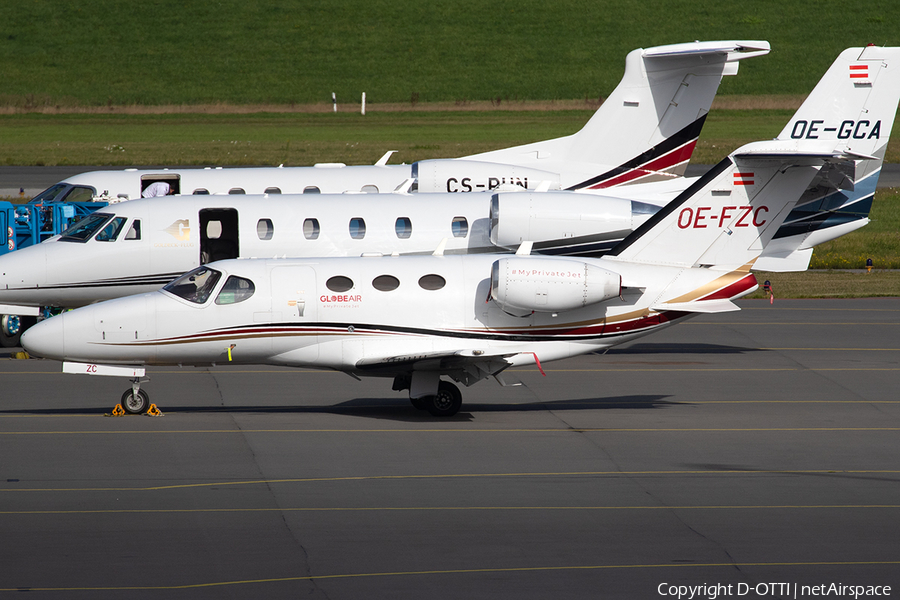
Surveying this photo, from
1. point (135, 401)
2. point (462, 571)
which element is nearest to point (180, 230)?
point (135, 401)

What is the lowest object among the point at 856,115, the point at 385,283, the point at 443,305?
the point at 443,305

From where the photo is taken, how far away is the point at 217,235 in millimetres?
23047

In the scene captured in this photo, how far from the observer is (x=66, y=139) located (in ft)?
228

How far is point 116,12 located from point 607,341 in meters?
101

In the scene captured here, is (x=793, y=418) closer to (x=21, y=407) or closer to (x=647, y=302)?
(x=647, y=302)

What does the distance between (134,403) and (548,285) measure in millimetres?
7070

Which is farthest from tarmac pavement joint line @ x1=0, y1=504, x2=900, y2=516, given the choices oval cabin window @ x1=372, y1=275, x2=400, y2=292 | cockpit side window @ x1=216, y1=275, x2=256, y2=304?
oval cabin window @ x1=372, y1=275, x2=400, y2=292

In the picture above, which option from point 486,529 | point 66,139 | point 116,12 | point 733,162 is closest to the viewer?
point 486,529

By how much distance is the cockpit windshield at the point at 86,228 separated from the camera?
2294 centimetres

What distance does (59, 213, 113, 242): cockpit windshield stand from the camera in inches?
903

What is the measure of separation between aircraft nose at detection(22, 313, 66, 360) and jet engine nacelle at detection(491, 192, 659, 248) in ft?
30.3

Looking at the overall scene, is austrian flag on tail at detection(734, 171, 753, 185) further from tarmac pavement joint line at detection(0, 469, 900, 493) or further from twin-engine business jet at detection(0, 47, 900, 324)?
tarmac pavement joint line at detection(0, 469, 900, 493)

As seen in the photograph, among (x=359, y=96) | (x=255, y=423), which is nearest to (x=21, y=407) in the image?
(x=255, y=423)

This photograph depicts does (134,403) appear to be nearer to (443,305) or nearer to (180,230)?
(443,305)
